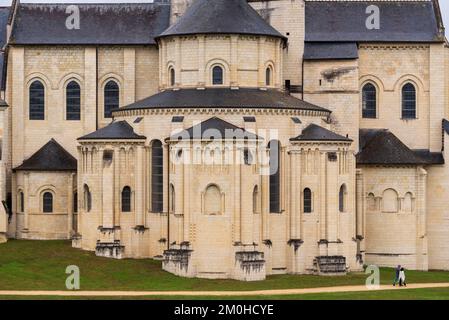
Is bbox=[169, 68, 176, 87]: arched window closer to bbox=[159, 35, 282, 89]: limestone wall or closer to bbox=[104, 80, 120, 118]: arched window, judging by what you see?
bbox=[159, 35, 282, 89]: limestone wall

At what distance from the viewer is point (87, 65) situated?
330 ft

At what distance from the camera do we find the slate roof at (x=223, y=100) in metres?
88.5

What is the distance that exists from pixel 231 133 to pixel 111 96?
18910mm

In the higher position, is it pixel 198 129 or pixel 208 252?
pixel 198 129

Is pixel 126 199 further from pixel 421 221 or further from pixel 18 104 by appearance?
pixel 421 221

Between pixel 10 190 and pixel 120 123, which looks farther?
pixel 10 190

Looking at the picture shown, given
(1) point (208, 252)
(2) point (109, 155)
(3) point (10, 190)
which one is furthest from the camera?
(3) point (10, 190)

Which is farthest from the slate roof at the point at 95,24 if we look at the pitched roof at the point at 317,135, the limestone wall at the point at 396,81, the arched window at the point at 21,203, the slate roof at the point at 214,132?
the pitched roof at the point at 317,135

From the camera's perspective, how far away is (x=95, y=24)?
102 metres

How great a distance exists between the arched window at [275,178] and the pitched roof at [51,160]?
16444 mm

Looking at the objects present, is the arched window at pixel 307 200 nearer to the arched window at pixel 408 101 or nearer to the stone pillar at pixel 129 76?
the arched window at pixel 408 101

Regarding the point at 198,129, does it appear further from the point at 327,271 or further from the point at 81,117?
the point at 81,117

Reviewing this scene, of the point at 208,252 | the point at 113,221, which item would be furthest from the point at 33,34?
the point at 208,252

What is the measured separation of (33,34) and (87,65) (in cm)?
442
